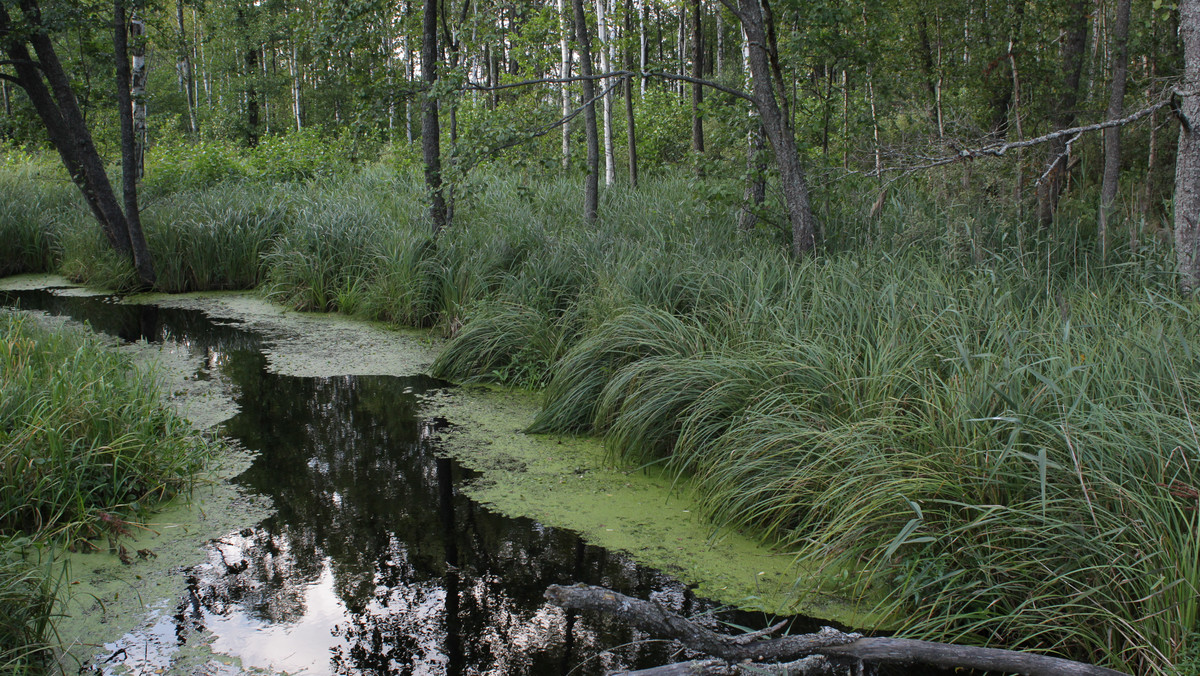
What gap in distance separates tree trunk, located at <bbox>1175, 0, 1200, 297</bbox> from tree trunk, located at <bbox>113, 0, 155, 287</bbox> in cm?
886

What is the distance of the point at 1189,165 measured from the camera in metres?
4.21

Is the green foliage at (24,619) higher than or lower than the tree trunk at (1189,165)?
lower

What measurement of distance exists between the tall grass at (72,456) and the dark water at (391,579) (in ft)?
1.42

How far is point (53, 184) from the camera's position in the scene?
Answer: 1245cm

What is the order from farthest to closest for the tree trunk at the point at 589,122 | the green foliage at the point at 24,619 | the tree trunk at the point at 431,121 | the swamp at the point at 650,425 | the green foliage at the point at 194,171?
the green foliage at the point at 194,171 → the tree trunk at the point at 431,121 → the tree trunk at the point at 589,122 → the swamp at the point at 650,425 → the green foliage at the point at 24,619

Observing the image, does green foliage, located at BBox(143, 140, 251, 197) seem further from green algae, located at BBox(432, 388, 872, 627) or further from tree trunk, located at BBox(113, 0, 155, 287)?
green algae, located at BBox(432, 388, 872, 627)

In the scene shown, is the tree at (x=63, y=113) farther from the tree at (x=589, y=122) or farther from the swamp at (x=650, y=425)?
the tree at (x=589, y=122)

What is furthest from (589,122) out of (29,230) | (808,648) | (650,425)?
(29,230)

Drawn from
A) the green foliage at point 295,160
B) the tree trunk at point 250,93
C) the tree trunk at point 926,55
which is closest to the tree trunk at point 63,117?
the green foliage at point 295,160

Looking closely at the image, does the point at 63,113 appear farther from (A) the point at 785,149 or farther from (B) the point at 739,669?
(B) the point at 739,669

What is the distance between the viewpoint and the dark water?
2635 millimetres

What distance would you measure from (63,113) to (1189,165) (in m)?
9.86

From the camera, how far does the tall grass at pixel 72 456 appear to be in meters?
3.18

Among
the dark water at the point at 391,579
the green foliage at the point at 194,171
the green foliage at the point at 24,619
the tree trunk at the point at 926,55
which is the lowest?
the dark water at the point at 391,579
